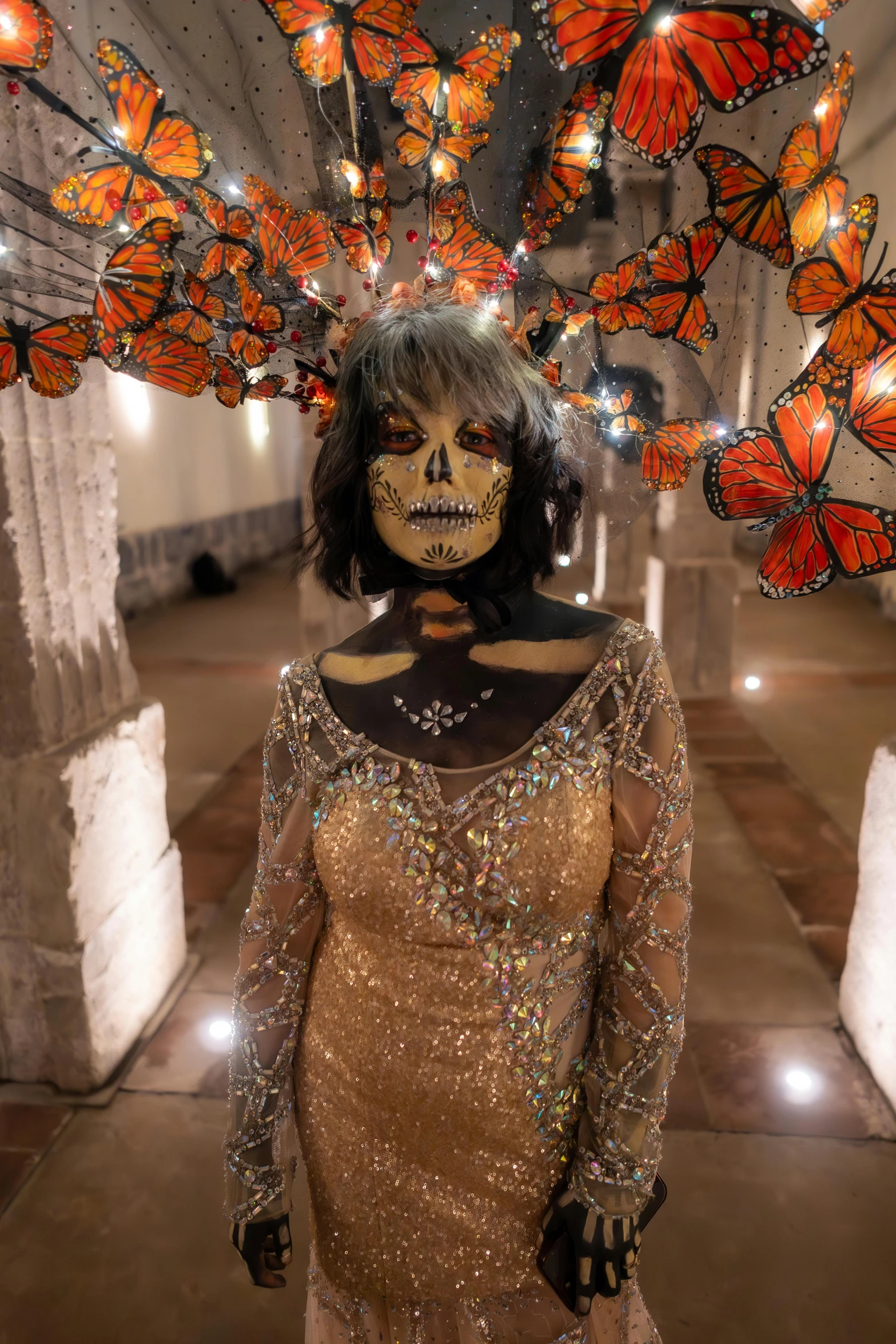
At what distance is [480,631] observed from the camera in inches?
44.2

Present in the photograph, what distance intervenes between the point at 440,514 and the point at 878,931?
6.51ft

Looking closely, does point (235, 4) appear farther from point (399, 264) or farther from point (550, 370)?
point (550, 370)

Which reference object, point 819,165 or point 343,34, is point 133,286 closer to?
point 343,34

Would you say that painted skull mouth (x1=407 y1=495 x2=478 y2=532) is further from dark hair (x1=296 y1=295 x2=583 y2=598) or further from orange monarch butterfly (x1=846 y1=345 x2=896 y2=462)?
orange monarch butterfly (x1=846 y1=345 x2=896 y2=462)

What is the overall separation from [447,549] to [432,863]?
1.31 ft

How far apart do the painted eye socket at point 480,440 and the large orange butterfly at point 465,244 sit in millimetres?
197

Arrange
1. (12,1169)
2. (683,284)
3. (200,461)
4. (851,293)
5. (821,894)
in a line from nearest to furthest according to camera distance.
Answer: (851,293), (683,284), (12,1169), (821,894), (200,461)

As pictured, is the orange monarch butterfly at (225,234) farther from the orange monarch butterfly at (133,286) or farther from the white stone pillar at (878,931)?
the white stone pillar at (878,931)

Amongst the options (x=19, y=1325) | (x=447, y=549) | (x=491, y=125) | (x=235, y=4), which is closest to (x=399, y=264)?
(x=491, y=125)

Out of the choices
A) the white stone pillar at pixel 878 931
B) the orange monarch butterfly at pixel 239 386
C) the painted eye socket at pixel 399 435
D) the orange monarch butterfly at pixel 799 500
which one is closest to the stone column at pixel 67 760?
the orange monarch butterfly at pixel 239 386

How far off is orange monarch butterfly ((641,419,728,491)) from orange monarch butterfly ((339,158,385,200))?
18.2 inches

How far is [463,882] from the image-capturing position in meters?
1.04

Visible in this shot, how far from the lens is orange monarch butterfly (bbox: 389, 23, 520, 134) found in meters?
0.88

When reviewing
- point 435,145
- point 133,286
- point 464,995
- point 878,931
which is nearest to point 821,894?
point 878,931
